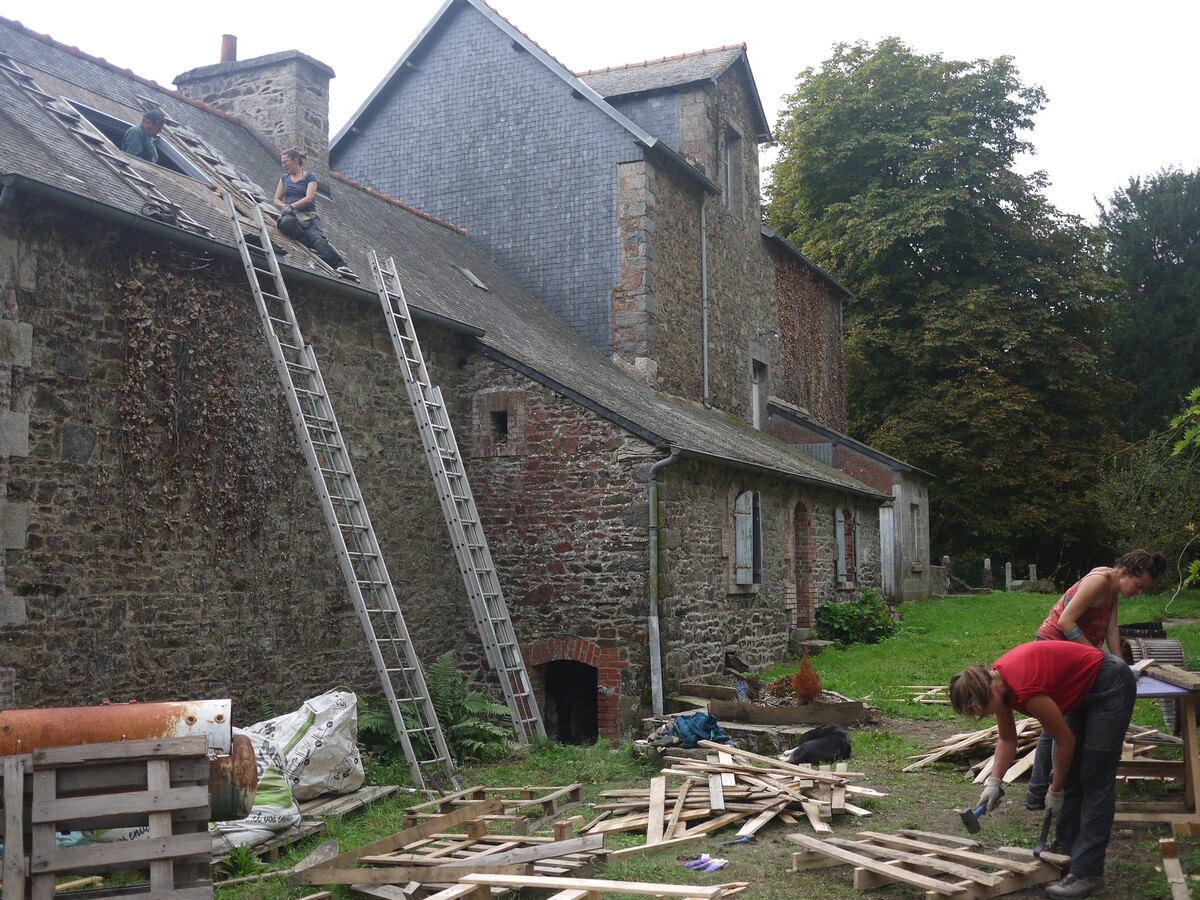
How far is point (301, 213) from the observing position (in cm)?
1209

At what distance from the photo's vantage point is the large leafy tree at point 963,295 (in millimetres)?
28219

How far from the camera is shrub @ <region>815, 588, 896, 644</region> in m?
17.9

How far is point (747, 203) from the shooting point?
21734mm

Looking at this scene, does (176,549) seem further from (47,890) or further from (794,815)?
(794,815)

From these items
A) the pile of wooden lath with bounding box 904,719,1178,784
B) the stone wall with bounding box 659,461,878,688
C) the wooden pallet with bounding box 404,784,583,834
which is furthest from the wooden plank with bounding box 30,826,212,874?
the stone wall with bounding box 659,461,878,688

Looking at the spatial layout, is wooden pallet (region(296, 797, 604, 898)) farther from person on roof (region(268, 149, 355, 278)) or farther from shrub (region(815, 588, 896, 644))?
shrub (region(815, 588, 896, 644))

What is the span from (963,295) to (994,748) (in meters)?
21.8

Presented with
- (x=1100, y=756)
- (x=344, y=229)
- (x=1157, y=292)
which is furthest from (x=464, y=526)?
(x=1157, y=292)

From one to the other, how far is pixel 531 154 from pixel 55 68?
7982 mm

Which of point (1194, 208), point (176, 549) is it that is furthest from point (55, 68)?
point (1194, 208)

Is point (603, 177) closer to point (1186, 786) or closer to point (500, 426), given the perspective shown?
point (500, 426)

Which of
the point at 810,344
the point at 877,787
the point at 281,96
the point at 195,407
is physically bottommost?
the point at 877,787

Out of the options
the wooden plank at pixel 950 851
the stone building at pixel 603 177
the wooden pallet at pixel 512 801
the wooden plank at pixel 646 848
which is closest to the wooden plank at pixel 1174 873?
the wooden plank at pixel 950 851

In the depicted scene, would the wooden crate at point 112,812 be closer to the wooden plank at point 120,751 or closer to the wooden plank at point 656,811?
the wooden plank at point 120,751
